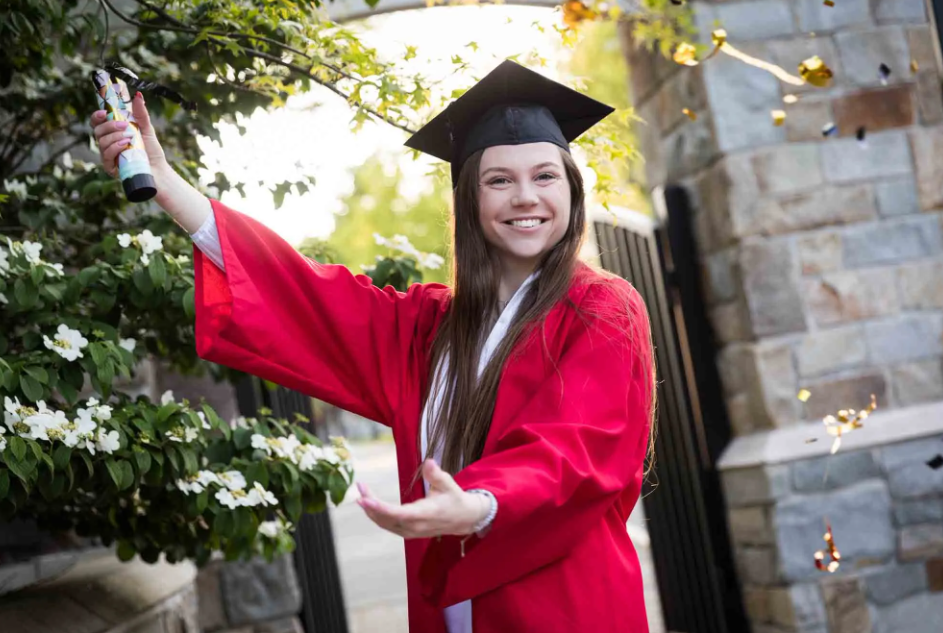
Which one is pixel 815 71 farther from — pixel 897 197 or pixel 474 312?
pixel 897 197

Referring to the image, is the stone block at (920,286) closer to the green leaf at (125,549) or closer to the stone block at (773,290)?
the stone block at (773,290)

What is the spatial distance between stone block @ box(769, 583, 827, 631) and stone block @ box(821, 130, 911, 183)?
63.4 inches

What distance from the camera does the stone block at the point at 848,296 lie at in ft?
12.9

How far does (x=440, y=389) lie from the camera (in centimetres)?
196

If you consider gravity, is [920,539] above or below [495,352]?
below


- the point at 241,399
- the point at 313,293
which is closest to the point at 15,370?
the point at 313,293

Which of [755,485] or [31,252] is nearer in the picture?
[31,252]

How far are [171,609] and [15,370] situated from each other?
1310mm

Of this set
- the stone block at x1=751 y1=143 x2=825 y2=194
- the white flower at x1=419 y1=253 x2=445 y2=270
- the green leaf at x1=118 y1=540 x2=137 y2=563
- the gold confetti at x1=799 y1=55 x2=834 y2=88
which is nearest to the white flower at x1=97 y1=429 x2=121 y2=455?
the green leaf at x1=118 y1=540 x2=137 y2=563

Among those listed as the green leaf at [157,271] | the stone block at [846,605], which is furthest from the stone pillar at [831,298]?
the green leaf at [157,271]

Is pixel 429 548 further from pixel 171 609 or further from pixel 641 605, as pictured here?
pixel 171 609

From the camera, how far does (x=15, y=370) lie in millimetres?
2143

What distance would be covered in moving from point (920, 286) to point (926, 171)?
0.47 meters

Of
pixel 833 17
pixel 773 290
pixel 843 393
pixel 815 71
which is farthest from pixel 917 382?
pixel 815 71
